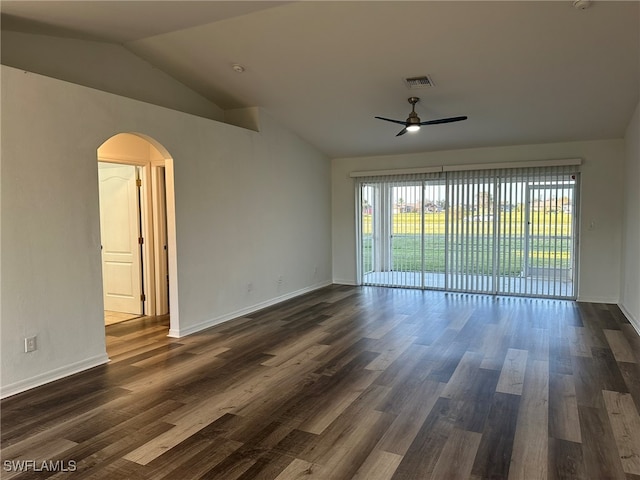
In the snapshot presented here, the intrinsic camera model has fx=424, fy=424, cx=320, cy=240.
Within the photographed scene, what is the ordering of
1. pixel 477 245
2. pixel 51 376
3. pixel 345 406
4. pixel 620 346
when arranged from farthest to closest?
1. pixel 477 245
2. pixel 620 346
3. pixel 51 376
4. pixel 345 406

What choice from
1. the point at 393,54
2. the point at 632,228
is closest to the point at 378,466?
the point at 393,54

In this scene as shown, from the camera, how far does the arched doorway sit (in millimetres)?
5895

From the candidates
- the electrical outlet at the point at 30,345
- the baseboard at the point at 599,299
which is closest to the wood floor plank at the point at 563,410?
the baseboard at the point at 599,299

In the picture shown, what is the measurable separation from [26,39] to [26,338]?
296 centimetres

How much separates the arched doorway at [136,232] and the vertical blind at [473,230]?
3.92m

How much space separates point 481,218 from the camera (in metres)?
7.28

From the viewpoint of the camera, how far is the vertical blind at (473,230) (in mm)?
6816

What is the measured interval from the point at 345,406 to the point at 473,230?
16.5 feet

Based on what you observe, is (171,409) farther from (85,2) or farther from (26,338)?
(85,2)

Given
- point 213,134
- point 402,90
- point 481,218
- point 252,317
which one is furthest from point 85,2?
point 481,218

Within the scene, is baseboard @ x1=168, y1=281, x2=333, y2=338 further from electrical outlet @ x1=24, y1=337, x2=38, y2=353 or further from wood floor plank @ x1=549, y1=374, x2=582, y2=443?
wood floor plank @ x1=549, y1=374, x2=582, y2=443

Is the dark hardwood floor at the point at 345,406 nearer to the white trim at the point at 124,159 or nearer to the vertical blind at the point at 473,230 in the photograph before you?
the vertical blind at the point at 473,230

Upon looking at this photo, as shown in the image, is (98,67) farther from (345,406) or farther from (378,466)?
(378,466)

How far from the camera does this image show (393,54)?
178 inches
